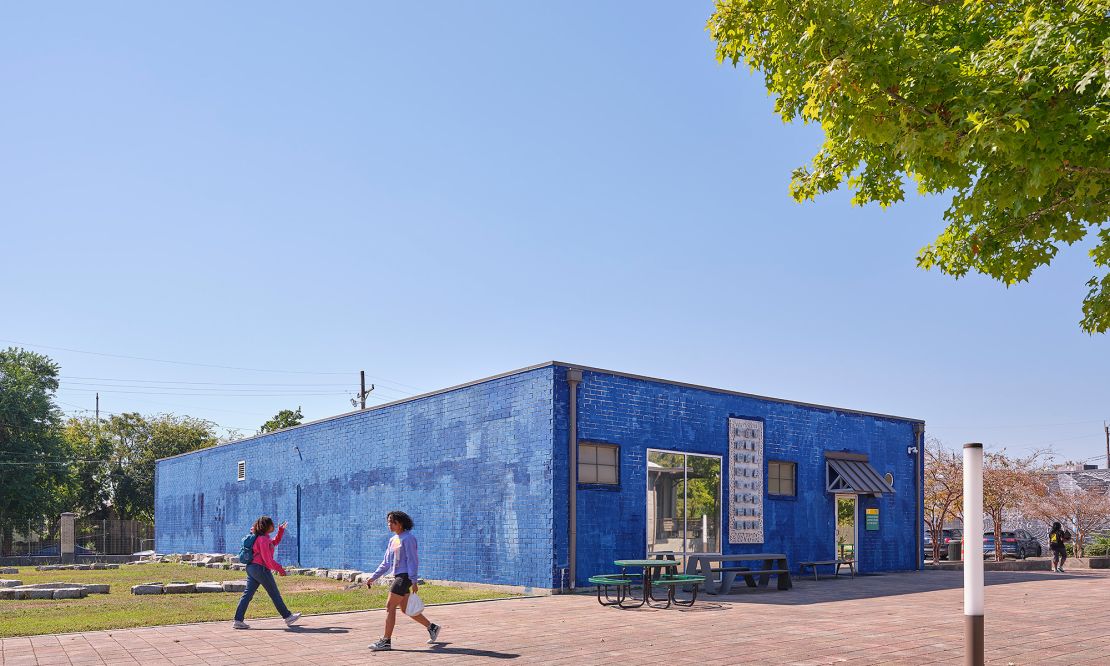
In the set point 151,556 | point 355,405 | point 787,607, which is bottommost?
point 151,556

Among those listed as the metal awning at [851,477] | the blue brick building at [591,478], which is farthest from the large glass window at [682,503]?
the metal awning at [851,477]

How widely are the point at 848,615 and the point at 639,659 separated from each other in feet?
17.7

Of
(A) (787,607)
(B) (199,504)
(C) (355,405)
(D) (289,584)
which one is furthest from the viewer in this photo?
(C) (355,405)

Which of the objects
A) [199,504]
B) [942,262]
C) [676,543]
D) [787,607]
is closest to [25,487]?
[199,504]

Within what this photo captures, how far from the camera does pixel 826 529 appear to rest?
2395 cm

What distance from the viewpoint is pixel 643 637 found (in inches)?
467

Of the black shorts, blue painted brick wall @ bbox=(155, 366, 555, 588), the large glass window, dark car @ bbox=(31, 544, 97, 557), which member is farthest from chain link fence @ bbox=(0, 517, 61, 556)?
the black shorts

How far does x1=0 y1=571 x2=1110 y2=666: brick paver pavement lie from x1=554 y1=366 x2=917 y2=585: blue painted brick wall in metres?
2.45

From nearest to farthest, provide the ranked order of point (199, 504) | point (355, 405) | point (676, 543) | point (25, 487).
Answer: point (676, 543) → point (199, 504) → point (25, 487) → point (355, 405)

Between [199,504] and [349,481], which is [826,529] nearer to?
[349,481]

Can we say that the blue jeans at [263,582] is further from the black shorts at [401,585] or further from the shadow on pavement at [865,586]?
the shadow on pavement at [865,586]

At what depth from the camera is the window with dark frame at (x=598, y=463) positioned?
18906 millimetres

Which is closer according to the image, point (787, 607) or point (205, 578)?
point (787, 607)

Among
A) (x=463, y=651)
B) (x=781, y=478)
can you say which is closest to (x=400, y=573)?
(x=463, y=651)
